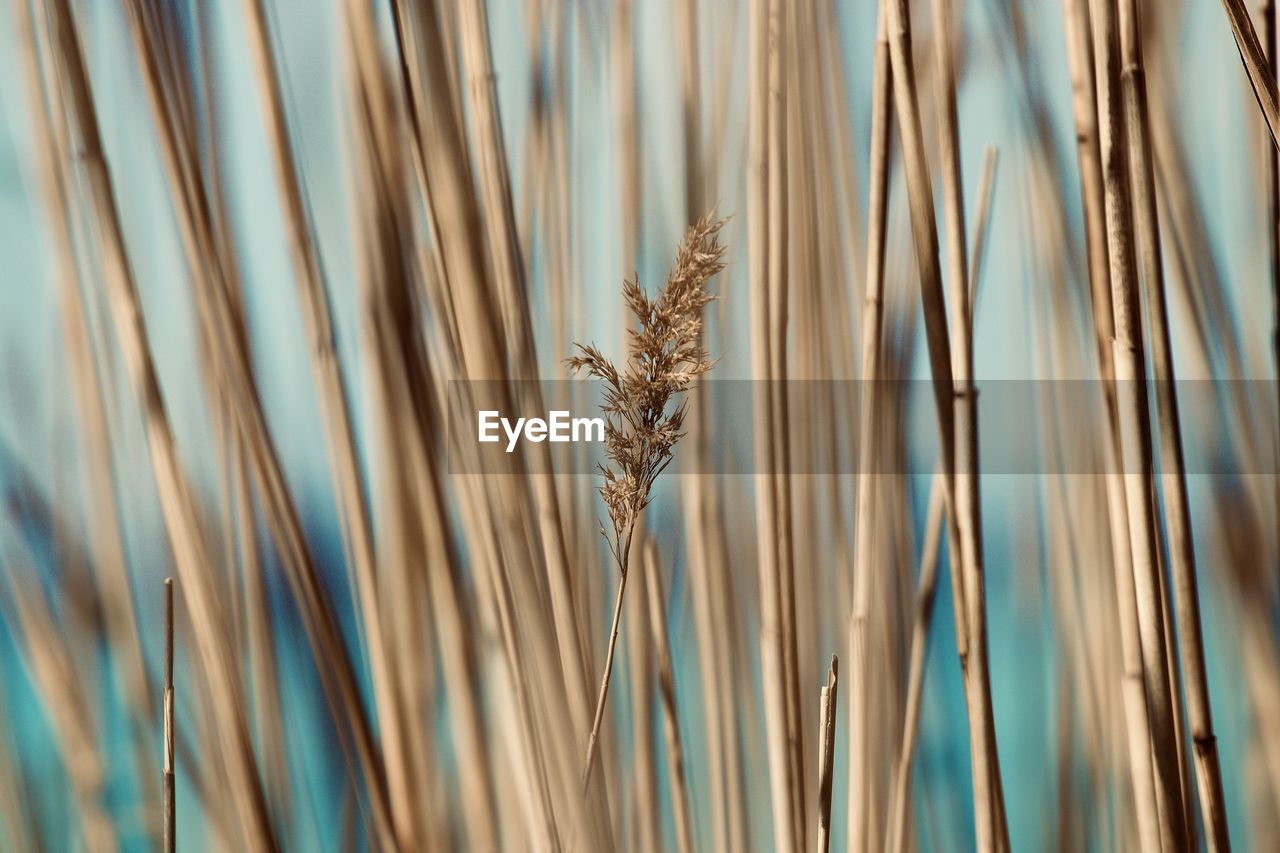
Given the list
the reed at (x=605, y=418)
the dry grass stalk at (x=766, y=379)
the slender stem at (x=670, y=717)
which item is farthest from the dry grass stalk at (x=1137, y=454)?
the slender stem at (x=670, y=717)

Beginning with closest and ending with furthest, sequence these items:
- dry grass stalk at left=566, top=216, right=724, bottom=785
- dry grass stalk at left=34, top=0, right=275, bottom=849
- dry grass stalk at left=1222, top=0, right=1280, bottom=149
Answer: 1. dry grass stalk at left=1222, top=0, right=1280, bottom=149
2. dry grass stalk at left=566, top=216, right=724, bottom=785
3. dry grass stalk at left=34, top=0, right=275, bottom=849

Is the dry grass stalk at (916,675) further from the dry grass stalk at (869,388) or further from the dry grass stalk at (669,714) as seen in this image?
the dry grass stalk at (669,714)

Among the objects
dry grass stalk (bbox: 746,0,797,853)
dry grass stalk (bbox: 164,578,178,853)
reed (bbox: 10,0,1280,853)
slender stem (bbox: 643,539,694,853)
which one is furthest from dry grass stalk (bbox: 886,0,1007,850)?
dry grass stalk (bbox: 164,578,178,853)

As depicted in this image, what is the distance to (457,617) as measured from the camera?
0.64 m

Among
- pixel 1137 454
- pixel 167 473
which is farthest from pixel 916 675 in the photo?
pixel 167 473

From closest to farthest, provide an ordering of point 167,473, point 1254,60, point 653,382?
point 1254,60 < point 653,382 < point 167,473

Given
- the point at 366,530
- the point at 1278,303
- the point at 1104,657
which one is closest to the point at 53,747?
the point at 366,530

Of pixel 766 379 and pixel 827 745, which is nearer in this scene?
pixel 827 745

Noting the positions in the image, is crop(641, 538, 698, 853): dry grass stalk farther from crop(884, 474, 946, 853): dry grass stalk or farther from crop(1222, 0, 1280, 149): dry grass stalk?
crop(1222, 0, 1280, 149): dry grass stalk

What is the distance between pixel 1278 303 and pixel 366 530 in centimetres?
88

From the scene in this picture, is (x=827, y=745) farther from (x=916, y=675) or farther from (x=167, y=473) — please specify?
(x=167, y=473)

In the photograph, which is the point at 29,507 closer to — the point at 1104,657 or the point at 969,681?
the point at 969,681

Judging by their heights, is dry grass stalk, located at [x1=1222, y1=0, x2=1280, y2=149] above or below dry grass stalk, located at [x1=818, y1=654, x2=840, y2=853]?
above

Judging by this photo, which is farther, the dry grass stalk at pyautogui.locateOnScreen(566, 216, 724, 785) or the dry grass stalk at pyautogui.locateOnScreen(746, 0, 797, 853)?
the dry grass stalk at pyautogui.locateOnScreen(746, 0, 797, 853)
